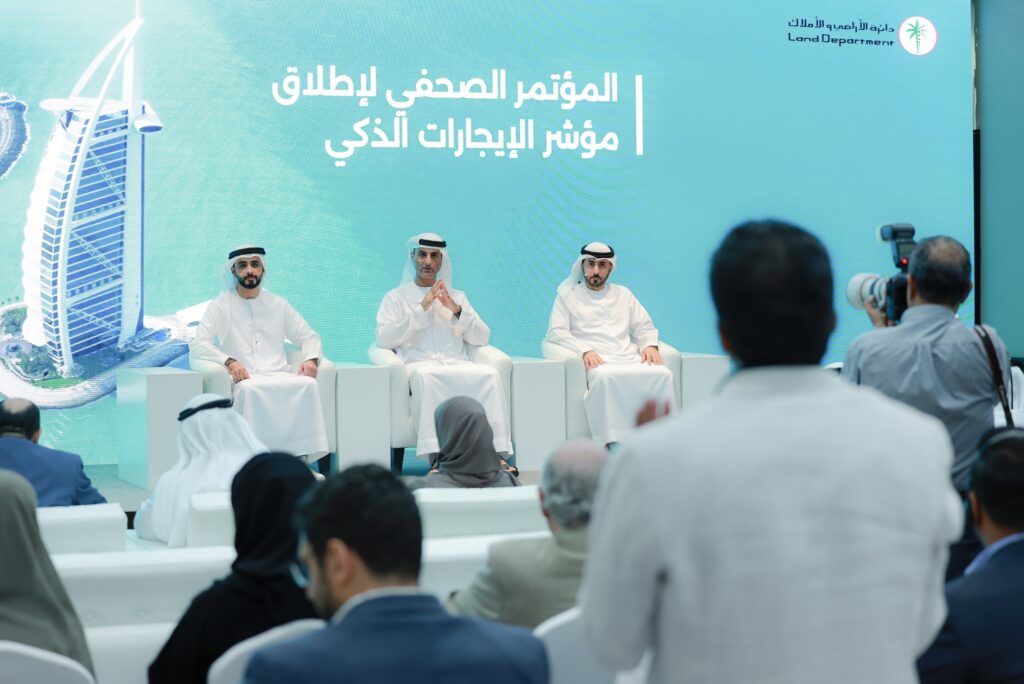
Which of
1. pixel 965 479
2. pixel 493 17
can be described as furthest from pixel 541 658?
pixel 493 17

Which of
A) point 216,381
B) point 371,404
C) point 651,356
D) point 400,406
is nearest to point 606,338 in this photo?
point 651,356

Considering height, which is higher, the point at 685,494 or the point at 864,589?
the point at 685,494

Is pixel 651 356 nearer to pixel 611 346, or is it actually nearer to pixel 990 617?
pixel 611 346

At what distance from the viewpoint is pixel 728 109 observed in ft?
26.8

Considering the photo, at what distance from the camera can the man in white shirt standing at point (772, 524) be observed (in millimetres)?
1207

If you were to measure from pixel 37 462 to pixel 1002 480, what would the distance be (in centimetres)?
313

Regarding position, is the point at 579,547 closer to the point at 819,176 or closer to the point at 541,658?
the point at 541,658

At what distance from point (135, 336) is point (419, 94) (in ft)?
7.20

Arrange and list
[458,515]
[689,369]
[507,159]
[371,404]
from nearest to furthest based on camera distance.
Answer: [458,515] → [371,404] → [689,369] → [507,159]

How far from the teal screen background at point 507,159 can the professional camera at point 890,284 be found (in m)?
4.14

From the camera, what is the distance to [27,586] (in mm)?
2146

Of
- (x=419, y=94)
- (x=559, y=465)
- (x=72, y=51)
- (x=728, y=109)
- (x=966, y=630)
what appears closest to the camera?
(x=966, y=630)

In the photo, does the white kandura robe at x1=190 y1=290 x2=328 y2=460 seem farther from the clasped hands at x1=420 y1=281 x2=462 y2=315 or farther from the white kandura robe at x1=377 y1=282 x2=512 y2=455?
the clasped hands at x1=420 y1=281 x2=462 y2=315

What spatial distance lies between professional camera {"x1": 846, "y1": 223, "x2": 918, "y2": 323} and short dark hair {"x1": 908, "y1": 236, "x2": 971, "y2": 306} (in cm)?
16
